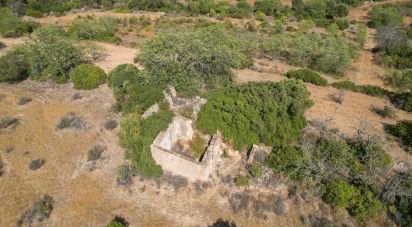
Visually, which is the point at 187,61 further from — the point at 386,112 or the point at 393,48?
the point at 393,48

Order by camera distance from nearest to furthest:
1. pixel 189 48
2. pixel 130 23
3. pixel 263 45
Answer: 1. pixel 189 48
2. pixel 263 45
3. pixel 130 23

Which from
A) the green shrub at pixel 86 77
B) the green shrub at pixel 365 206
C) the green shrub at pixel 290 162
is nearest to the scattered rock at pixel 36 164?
the green shrub at pixel 86 77

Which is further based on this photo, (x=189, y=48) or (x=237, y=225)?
(x=189, y=48)

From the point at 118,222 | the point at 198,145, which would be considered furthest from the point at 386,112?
the point at 118,222

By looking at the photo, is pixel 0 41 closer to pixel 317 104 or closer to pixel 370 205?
pixel 317 104

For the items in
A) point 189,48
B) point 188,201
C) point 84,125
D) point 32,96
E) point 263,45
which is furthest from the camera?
point 263,45

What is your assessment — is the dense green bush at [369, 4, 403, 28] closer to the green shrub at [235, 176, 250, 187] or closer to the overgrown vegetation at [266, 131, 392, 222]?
the overgrown vegetation at [266, 131, 392, 222]

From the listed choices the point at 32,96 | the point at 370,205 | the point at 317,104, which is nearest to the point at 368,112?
the point at 317,104
